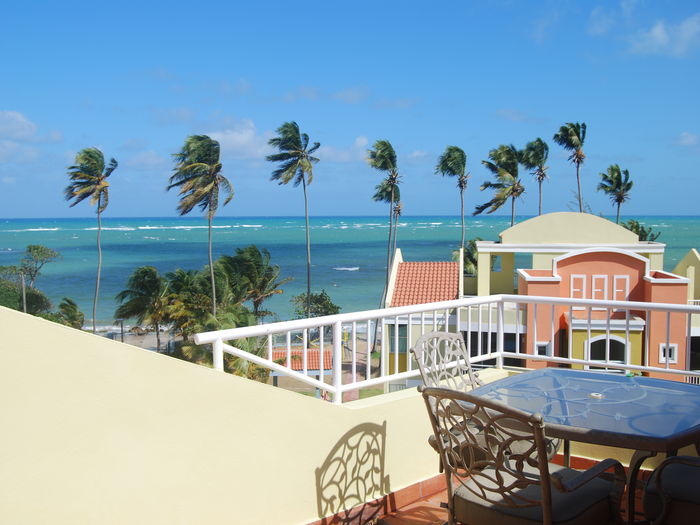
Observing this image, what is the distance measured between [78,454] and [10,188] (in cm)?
5590

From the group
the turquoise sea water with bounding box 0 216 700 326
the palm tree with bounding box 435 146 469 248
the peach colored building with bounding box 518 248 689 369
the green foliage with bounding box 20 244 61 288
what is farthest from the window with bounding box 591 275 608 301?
the green foliage with bounding box 20 244 61 288

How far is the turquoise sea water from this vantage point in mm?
51781

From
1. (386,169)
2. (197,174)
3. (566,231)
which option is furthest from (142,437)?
(386,169)

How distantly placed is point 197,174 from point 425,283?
16006mm

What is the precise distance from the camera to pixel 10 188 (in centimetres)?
5044

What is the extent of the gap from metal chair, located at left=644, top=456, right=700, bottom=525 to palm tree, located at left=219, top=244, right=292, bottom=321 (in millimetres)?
30724

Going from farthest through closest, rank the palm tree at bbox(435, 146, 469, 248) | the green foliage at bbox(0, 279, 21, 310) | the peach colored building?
the palm tree at bbox(435, 146, 469, 248) → the green foliage at bbox(0, 279, 21, 310) → the peach colored building

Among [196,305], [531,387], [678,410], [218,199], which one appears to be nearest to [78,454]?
[531,387]

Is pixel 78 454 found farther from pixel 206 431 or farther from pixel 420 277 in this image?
pixel 420 277

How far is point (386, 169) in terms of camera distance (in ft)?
139

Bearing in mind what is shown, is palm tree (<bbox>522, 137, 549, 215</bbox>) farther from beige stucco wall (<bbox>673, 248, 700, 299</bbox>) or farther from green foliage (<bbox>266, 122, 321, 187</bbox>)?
beige stucco wall (<bbox>673, 248, 700, 299</bbox>)

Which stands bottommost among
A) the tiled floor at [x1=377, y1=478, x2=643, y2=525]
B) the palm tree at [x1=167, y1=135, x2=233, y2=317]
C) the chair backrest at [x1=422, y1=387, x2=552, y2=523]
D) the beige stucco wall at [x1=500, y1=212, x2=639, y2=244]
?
the tiled floor at [x1=377, y1=478, x2=643, y2=525]

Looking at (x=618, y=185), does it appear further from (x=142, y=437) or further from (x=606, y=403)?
(x=142, y=437)

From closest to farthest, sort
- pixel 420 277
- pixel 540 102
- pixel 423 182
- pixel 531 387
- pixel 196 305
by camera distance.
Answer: pixel 531 387 < pixel 420 277 < pixel 196 305 < pixel 423 182 < pixel 540 102
